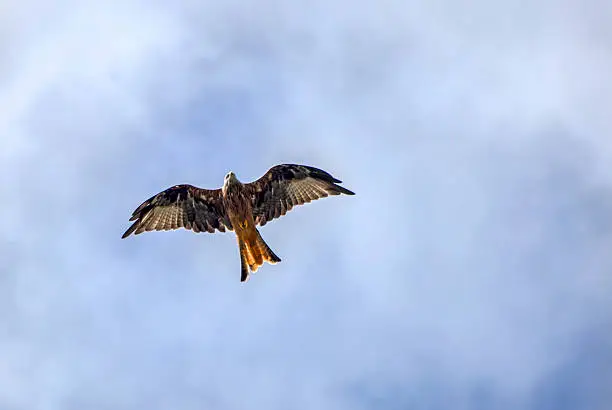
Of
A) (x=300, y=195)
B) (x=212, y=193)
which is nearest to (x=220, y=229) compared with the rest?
(x=212, y=193)

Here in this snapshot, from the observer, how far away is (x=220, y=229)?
17719mm

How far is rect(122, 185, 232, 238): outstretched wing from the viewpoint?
57.9 ft

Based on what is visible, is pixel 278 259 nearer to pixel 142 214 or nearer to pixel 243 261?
pixel 243 261

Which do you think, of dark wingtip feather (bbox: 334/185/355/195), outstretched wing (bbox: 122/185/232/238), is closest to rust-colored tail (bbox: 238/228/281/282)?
outstretched wing (bbox: 122/185/232/238)

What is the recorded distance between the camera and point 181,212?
1781cm

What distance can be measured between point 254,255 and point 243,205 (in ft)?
3.54

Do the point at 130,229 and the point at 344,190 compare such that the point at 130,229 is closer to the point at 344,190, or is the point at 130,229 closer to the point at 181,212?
the point at 181,212

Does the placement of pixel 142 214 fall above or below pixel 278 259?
above

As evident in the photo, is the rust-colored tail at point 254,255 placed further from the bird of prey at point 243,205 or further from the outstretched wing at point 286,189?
the outstretched wing at point 286,189

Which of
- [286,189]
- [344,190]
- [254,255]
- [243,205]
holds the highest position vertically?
[286,189]

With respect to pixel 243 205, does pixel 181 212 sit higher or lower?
higher

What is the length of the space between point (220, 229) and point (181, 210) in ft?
3.13

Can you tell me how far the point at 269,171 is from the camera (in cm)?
1736

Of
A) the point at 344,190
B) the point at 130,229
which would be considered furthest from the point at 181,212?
the point at 344,190
